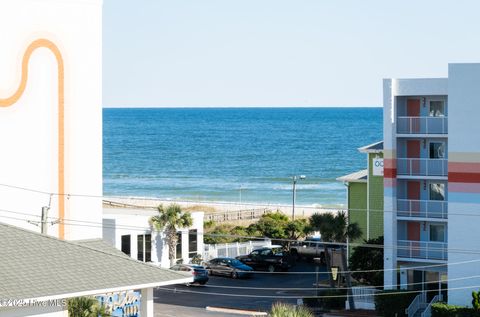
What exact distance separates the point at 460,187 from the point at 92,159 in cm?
1570

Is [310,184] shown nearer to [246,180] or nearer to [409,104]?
[246,180]

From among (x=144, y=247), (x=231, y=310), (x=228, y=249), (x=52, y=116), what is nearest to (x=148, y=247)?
(x=144, y=247)

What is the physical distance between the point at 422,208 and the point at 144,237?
646 inches

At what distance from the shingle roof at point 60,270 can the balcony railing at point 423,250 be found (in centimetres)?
2617

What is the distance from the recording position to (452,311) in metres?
43.8

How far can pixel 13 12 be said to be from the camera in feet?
128

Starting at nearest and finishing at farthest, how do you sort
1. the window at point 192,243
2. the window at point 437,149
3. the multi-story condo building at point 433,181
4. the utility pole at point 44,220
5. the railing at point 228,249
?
the utility pole at point 44,220 < the multi-story condo building at point 433,181 < the window at point 437,149 < the window at point 192,243 < the railing at point 228,249

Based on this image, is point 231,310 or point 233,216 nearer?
point 231,310

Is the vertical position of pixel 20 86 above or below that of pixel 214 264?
above

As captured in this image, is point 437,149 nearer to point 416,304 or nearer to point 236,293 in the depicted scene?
point 416,304

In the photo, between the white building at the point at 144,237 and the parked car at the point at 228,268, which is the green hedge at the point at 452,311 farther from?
the white building at the point at 144,237

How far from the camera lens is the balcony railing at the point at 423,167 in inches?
1895

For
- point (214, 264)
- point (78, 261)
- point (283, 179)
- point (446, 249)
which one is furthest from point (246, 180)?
point (78, 261)

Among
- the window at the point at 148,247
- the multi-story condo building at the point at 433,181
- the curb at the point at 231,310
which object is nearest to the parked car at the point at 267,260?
the window at the point at 148,247
